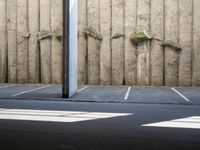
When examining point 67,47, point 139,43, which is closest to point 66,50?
point 67,47

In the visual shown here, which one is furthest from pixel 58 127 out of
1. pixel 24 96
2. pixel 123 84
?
pixel 123 84

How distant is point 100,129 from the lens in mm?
6988

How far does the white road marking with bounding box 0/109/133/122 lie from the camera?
8.18m

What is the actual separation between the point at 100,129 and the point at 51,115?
210cm

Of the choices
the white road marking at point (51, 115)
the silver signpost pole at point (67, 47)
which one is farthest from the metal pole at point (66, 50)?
the white road marking at point (51, 115)

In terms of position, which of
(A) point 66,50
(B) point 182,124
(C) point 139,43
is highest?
(C) point 139,43

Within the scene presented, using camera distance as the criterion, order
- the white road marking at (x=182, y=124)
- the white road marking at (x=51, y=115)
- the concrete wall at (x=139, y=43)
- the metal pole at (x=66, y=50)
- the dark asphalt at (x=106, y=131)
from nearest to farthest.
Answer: the dark asphalt at (x=106, y=131) < the white road marking at (x=182, y=124) < the white road marking at (x=51, y=115) < the metal pole at (x=66, y=50) < the concrete wall at (x=139, y=43)

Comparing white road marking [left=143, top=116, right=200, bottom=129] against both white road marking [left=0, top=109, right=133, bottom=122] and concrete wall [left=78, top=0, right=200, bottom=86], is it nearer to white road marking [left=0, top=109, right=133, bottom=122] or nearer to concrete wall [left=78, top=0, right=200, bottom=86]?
white road marking [left=0, top=109, right=133, bottom=122]

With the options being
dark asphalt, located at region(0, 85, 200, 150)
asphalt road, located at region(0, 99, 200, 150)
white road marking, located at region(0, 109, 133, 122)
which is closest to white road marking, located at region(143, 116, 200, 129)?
asphalt road, located at region(0, 99, 200, 150)

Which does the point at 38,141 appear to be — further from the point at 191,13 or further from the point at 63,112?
the point at 191,13

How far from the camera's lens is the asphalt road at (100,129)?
5.73 meters

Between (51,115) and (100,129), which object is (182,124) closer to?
(100,129)

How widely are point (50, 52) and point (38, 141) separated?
465 inches

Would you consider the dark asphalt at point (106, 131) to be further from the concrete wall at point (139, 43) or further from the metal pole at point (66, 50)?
the concrete wall at point (139, 43)
